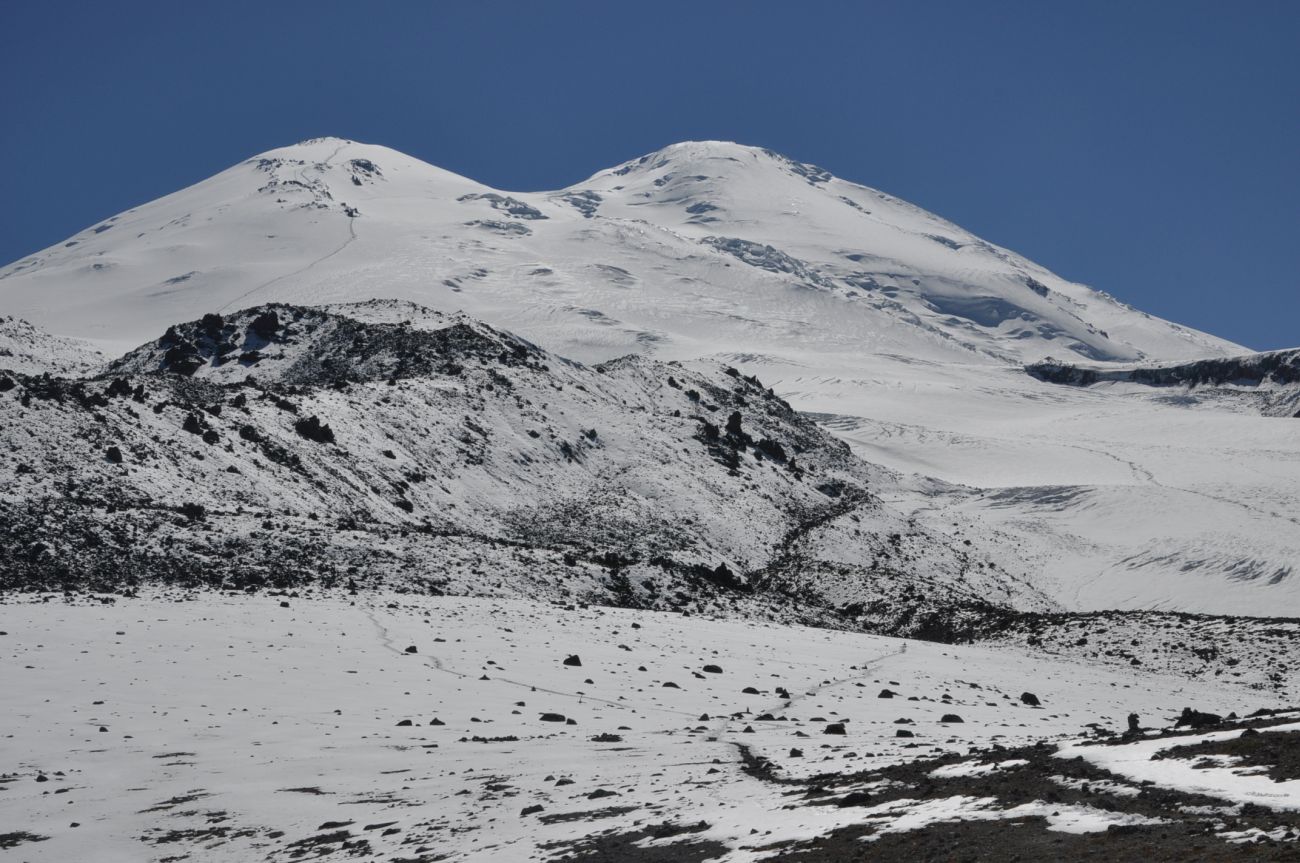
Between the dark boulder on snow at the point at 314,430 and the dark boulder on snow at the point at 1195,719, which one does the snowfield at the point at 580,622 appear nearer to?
the dark boulder on snow at the point at 1195,719

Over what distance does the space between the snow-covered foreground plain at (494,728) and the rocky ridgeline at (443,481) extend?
6317 millimetres

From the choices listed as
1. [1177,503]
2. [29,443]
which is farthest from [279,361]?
[1177,503]

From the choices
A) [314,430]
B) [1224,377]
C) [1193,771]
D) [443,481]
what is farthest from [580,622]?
[1224,377]

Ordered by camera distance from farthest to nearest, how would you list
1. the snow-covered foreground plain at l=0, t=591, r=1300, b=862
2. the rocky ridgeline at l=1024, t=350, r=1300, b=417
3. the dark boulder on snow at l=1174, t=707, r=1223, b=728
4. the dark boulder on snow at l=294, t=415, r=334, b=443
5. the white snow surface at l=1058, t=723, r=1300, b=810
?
the rocky ridgeline at l=1024, t=350, r=1300, b=417 → the dark boulder on snow at l=294, t=415, r=334, b=443 → the dark boulder on snow at l=1174, t=707, r=1223, b=728 → the snow-covered foreground plain at l=0, t=591, r=1300, b=862 → the white snow surface at l=1058, t=723, r=1300, b=810

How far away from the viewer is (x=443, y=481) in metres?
60.7

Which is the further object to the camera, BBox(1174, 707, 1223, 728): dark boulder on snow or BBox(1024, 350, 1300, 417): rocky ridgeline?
BBox(1024, 350, 1300, 417): rocky ridgeline

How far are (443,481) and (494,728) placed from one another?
3814 cm

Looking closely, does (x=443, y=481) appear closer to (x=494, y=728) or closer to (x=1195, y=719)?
(x=494, y=728)

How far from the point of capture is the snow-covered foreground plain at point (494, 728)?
52.1 feet

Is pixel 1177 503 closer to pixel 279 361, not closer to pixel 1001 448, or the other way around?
pixel 1001 448

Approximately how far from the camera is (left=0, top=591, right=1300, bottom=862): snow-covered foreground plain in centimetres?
1588

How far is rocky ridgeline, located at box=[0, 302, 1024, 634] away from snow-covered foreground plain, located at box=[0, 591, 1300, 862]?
632 centimetres

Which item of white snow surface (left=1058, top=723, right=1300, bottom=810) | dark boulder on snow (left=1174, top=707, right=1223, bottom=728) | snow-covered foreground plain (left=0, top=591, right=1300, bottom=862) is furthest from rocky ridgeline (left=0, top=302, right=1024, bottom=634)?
white snow surface (left=1058, top=723, right=1300, bottom=810)

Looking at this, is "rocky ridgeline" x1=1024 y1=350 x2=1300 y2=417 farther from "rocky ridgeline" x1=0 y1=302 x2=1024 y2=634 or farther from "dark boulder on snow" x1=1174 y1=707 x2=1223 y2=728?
"dark boulder on snow" x1=1174 y1=707 x2=1223 y2=728
